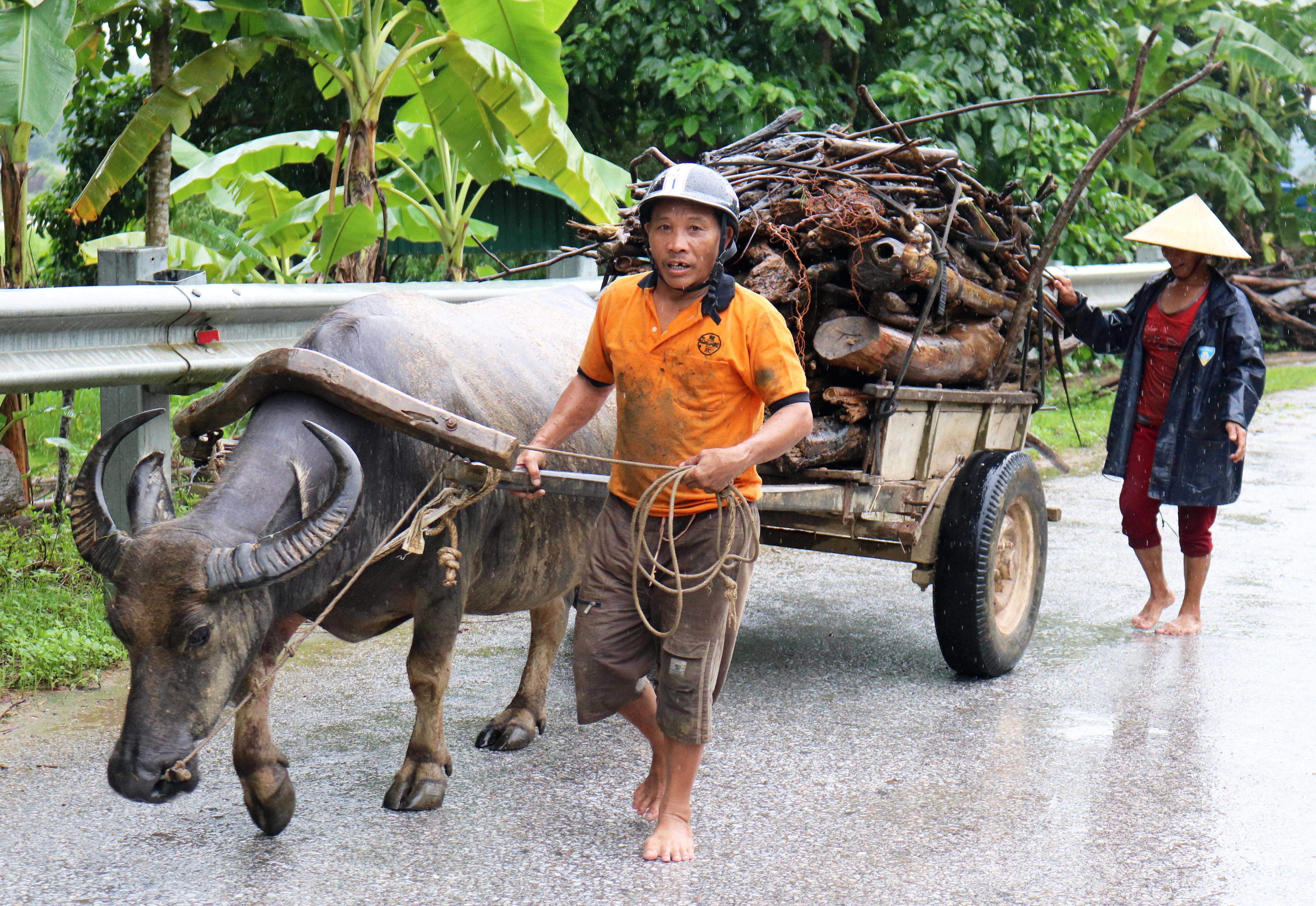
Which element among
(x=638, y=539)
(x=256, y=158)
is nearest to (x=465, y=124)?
(x=256, y=158)

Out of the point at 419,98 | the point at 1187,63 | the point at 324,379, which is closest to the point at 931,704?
the point at 324,379

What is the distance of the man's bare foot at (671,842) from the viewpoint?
3.47 meters

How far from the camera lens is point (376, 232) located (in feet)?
23.4

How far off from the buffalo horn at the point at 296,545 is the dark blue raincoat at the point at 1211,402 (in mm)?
3975

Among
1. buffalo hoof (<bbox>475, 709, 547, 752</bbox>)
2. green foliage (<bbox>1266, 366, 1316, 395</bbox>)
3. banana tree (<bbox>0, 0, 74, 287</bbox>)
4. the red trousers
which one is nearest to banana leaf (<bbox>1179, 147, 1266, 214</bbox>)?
green foliage (<bbox>1266, 366, 1316, 395</bbox>)

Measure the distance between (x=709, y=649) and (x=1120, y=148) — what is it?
52.6 feet

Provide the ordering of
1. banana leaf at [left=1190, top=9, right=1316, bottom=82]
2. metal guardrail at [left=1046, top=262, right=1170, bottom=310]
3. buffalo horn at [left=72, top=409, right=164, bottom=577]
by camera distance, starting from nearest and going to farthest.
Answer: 1. buffalo horn at [left=72, top=409, right=164, bottom=577]
2. metal guardrail at [left=1046, top=262, right=1170, bottom=310]
3. banana leaf at [left=1190, top=9, right=1316, bottom=82]

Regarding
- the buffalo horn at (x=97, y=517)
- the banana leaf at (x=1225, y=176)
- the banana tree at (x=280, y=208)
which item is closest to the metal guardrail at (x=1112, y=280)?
the banana tree at (x=280, y=208)

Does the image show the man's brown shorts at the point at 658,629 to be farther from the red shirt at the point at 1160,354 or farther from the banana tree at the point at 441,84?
the banana tree at the point at 441,84

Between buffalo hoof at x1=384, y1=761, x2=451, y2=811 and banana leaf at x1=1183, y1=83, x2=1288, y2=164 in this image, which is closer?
buffalo hoof at x1=384, y1=761, x2=451, y2=811

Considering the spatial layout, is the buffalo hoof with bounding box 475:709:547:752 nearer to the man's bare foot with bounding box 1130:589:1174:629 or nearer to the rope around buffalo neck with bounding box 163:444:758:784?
the rope around buffalo neck with bounding box 163:444:758:784

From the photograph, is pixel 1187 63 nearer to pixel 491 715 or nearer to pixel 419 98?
pixel 419 98

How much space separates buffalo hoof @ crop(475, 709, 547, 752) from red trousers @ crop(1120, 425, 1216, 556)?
10.0ft

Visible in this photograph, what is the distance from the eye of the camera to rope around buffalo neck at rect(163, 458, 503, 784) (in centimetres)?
348
